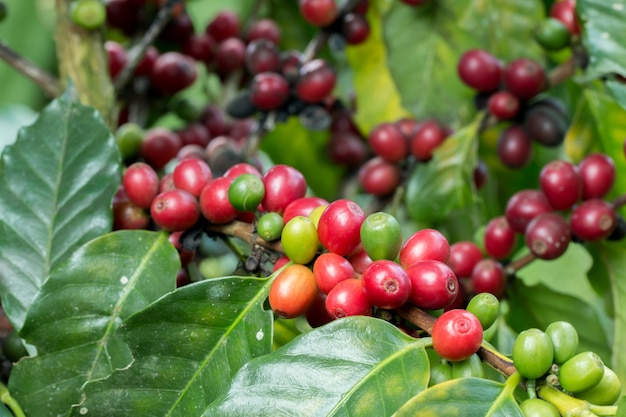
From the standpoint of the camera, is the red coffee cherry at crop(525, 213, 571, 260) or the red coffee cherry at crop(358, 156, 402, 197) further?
the red coffee cherry at crop(358, 156, 402, 197)

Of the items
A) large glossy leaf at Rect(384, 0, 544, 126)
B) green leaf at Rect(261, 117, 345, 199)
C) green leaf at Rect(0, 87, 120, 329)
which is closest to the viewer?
green leaf at Rect(0, 87, 120, 329)

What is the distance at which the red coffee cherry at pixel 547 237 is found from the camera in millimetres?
857

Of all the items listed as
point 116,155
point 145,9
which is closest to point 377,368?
point 116,155

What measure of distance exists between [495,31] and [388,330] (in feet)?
2.52

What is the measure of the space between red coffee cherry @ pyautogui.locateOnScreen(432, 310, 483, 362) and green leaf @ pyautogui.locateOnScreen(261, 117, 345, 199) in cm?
85

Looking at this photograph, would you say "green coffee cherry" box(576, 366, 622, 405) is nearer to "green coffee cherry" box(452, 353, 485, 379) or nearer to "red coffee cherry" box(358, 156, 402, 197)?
"green coffee cherry" box(452, 353, 485, 379)

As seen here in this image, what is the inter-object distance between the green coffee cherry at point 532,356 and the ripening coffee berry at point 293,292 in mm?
158

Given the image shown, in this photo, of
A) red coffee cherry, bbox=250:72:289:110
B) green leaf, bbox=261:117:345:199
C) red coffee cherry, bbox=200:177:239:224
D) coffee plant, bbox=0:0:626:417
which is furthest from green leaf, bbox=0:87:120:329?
green leaf, bbox=261:117:345:199

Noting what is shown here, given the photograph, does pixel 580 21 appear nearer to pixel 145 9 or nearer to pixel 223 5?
pixel 145 9

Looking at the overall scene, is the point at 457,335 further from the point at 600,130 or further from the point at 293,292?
the point at 600,130

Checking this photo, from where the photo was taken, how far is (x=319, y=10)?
1101 millimetres

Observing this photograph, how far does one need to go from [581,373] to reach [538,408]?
0.04 metres

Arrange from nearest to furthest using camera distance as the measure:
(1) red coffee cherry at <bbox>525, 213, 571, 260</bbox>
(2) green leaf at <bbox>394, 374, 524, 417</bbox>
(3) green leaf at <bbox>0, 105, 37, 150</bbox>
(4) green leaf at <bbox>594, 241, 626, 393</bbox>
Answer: (2) green leaf at <bbox>394, 374, 524, 417</bbox>, (1) red coffee cherry at <bbox>525, 213, 571, 260</bbox>, (4) green leaf at <bbox>594, 241, 626, 393</bbox>, (3) green leaf at <bbox>0, 105, 37, 150</bbox>

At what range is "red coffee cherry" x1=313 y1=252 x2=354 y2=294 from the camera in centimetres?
58
